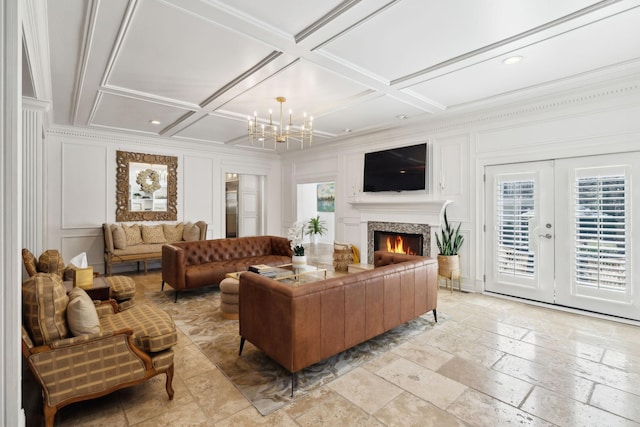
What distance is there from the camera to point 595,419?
1.96 meters

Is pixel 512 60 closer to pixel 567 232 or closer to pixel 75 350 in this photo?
pixel 567 232

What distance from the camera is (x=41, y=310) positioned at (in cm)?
182

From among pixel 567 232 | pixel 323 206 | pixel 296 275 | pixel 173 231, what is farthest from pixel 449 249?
pixel 323 206

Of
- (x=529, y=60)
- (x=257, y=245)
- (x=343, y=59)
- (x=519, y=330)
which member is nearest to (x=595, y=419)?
(x=519, y=330)

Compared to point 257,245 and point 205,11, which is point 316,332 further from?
point 257,245

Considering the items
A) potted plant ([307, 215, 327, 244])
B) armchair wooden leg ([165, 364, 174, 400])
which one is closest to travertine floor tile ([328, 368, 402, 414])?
armchair wooden leg ([165, 364, 174, 400])

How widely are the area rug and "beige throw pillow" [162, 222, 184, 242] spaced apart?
2.66 metres

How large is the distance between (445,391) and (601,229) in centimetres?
293

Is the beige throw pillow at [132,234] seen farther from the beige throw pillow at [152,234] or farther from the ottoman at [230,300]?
the ottoman at [230,300]

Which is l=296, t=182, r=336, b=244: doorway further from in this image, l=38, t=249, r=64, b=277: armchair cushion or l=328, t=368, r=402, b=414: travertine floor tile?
l=328, t=368, r=402, b=414: travertine floor tile

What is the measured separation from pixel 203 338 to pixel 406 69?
3.40 meters

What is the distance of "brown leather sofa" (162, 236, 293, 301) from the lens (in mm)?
4273
